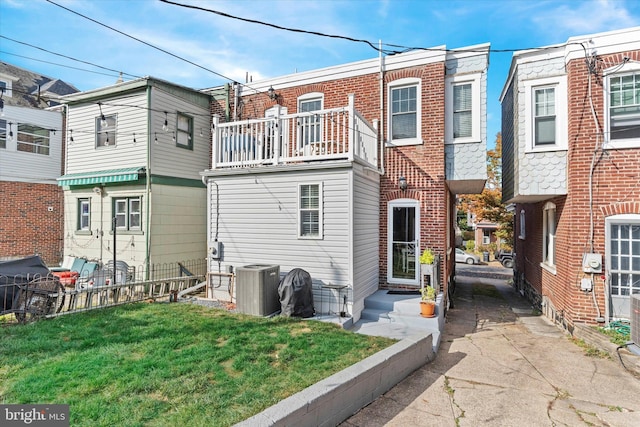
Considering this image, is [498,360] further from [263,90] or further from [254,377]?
[263,90]

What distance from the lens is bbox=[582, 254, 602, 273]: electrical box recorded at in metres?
6.95

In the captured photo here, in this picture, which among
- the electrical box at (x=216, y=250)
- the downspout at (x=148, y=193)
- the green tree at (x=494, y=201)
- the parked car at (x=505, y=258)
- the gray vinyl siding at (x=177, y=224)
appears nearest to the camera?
the electrical box at (x=216, y=250)

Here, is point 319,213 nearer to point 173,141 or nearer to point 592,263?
point 592,263

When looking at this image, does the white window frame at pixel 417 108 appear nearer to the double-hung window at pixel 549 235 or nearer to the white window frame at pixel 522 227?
the double-hung window at pixel 549 235

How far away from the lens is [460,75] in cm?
869

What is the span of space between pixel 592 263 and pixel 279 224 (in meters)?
6.70

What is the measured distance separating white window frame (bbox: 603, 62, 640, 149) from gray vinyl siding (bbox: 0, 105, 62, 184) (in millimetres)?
17206

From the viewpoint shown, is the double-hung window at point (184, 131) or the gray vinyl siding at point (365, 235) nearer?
the gray vinyl siding at point (365, 235)

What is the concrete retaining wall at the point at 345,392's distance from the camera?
3.12 m

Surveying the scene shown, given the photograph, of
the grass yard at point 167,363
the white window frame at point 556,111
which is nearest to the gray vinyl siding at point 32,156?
the grass yard at point 167,363

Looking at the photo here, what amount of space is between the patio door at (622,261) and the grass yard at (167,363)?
5087 mm

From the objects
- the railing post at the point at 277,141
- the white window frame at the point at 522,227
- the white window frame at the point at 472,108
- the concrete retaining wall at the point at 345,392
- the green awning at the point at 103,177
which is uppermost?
the white window frame at the point at 472,108

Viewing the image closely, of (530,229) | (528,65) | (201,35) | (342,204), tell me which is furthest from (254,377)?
(530,229)

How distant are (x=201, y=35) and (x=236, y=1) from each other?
1481 millimetres
